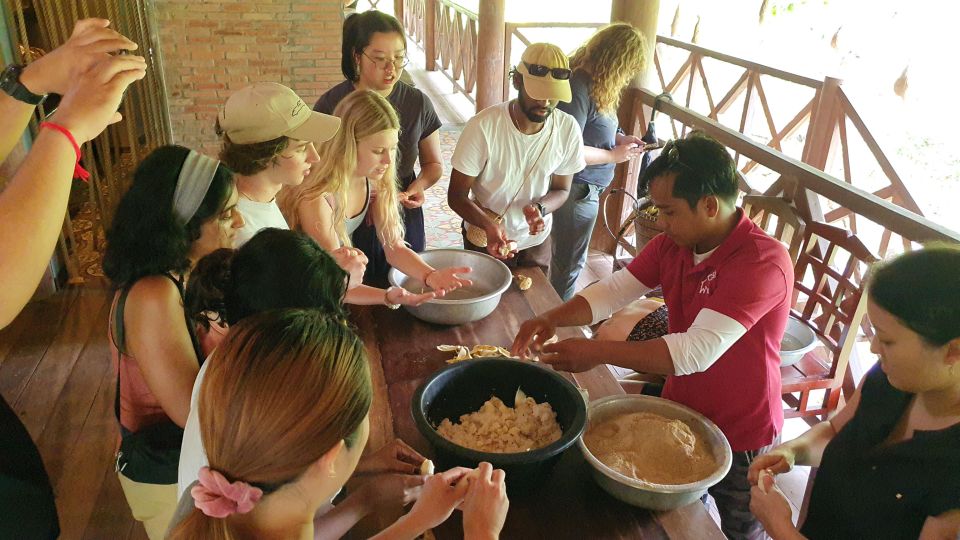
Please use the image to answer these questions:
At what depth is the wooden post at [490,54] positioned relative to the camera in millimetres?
7969

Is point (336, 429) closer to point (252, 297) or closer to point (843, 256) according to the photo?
point (252, 297)

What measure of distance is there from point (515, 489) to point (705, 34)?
12946mm

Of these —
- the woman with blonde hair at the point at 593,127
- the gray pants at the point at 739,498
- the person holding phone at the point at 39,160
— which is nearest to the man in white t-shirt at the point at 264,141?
the person holding phone at the point at 39,160

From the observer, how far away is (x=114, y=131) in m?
4.81

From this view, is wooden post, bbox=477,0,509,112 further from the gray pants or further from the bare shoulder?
the bare shoulder

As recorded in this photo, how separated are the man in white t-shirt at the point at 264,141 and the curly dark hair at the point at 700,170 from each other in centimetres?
97

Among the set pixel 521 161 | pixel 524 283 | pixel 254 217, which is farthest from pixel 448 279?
pixel 521 161

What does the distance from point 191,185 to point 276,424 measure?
2.50 feet

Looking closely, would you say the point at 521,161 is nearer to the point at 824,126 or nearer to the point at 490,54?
the point at 824,126

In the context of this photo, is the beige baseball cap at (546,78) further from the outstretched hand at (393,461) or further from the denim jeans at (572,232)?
the outstretched hand at (393,461)

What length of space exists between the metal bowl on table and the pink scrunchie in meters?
0.50

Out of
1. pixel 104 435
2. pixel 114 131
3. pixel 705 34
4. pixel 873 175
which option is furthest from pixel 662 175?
pixel 705 34

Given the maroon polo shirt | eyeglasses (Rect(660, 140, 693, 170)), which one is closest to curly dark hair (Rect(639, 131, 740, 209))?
eyeglasses (Rect(660, 140, 693, 170))

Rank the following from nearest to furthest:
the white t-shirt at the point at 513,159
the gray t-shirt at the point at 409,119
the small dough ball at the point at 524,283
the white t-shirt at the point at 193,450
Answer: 1. the white t-shirt at the point at 193,450
2. the small dough ball at the point at 524,283
3. the white t-shirt at the point at 513,159
4. the gray t-shirt at the point at 409,119
